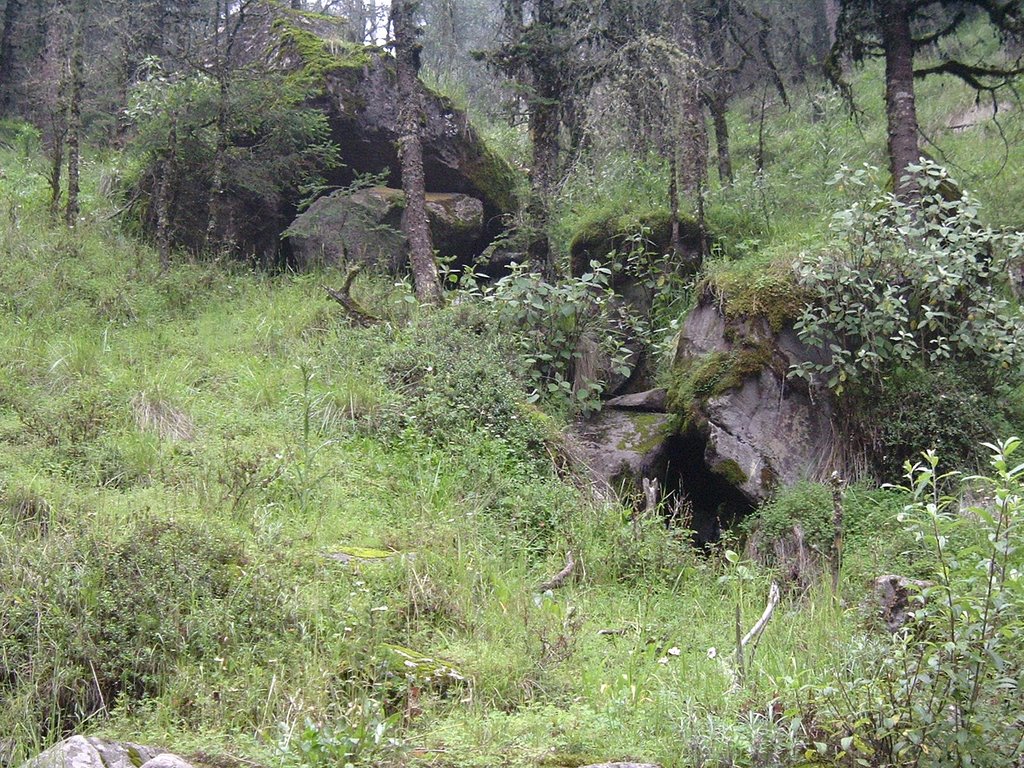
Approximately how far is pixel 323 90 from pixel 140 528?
31.0ft

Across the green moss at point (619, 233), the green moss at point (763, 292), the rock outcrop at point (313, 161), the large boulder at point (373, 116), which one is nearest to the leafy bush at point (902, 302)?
the green moss at point (763, 292)

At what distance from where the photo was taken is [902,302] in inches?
329

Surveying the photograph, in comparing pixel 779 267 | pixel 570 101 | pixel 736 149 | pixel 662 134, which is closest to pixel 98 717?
pixel 779 267

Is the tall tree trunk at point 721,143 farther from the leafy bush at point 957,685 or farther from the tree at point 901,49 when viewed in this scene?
the leafy bush at point 957,685

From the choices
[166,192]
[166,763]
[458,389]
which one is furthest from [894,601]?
[166,192]

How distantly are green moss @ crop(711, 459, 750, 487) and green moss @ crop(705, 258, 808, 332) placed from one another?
4.60 feet

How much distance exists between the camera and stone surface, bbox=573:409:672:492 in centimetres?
850

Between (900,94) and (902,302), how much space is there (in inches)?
116

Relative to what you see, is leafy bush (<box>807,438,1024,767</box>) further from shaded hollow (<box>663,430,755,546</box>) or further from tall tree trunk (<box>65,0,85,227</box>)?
tall tree trunk (<box>65,0,85,227</box>)

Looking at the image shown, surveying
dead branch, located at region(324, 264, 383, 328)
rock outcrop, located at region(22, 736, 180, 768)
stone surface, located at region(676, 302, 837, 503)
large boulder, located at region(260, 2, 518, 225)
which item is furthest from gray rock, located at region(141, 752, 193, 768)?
large boulder, located at region(260, 2, 518, 225)

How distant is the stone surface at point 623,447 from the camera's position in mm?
8500

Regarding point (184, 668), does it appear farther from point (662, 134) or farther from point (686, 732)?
point (662, 134)

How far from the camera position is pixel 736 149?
60.8 ft

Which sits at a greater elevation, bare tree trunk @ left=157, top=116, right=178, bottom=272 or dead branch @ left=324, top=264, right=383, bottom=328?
bare tree trunk @ left=157, top=116, right=178, bottom=272
